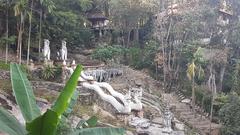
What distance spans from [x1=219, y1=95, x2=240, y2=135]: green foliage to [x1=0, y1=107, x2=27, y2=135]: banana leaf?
18.4 meters

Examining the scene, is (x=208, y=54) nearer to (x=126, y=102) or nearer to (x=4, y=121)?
(x=126, y=102)

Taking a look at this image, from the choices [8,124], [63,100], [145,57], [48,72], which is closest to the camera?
[8,124]

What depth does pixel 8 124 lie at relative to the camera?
554cm

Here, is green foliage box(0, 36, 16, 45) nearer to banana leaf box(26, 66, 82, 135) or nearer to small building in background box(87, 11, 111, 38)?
small building in background box(87, 11, 111, 38)

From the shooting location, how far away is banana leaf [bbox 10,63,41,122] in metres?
5.83

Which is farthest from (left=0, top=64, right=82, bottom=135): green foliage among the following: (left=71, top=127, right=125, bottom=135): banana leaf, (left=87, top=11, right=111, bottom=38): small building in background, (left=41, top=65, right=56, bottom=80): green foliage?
(left=87, top=11, right=111, bottom=38): small building in background

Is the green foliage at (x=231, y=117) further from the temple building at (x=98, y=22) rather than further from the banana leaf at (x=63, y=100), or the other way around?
the temple building at (x=98, y=22)

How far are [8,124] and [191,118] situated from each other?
75.2 ft

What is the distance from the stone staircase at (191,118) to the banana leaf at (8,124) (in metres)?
20.6

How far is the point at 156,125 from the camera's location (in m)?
22.0

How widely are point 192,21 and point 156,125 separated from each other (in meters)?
12.9

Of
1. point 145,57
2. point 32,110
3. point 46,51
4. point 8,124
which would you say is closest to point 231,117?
point 46,51

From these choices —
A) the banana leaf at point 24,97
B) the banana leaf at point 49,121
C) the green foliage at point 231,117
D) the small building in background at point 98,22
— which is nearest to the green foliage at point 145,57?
the small building in background at point 98,22

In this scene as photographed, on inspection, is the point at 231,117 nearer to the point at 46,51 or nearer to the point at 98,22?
the point at 46,51
